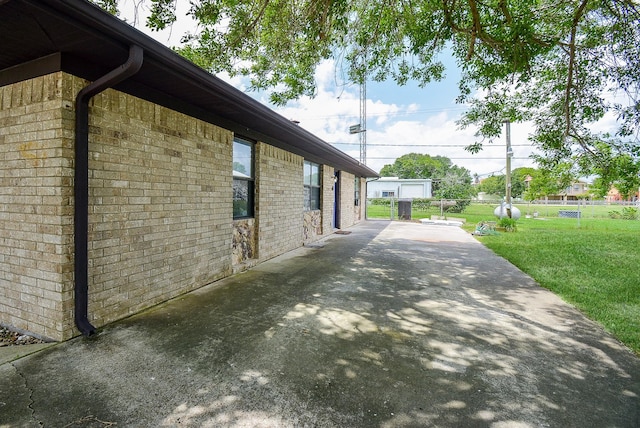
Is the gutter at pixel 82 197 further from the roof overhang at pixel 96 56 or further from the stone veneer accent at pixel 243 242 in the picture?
the stone veneer accent at pixel 243 242

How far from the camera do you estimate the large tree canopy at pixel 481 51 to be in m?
4.53

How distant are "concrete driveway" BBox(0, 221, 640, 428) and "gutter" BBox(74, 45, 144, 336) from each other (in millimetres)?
331

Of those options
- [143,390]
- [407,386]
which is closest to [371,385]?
[407,386]

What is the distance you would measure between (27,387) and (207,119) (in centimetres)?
357

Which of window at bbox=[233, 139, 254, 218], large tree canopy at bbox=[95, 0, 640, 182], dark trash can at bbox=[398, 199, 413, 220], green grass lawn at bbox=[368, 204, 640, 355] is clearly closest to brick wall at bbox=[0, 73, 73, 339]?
large tree canopy at bbox=[95, 0, 640, 182]

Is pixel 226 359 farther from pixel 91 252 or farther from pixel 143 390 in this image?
pixel 91 252

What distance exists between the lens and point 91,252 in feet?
9.36

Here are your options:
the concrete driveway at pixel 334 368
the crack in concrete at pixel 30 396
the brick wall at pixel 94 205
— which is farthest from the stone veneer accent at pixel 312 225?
the crack in concrete at pixel 30 396

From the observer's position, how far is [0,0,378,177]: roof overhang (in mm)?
2012

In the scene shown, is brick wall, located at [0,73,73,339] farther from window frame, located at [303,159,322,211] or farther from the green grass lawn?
window frame, located at [303,159,322,211]

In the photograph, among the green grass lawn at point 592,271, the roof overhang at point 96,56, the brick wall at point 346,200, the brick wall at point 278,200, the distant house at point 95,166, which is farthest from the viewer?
the brick wall at point 346,200

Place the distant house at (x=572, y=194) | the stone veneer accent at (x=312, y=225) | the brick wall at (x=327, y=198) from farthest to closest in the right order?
the distant house at (x=572, y=194) < the brick wall at (x=327, y=198) < the stone veneer accent at (x=312, y=225)

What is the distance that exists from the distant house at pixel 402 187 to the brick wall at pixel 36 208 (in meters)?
29.0

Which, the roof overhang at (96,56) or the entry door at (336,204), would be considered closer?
the roof overhang at (96,56)
